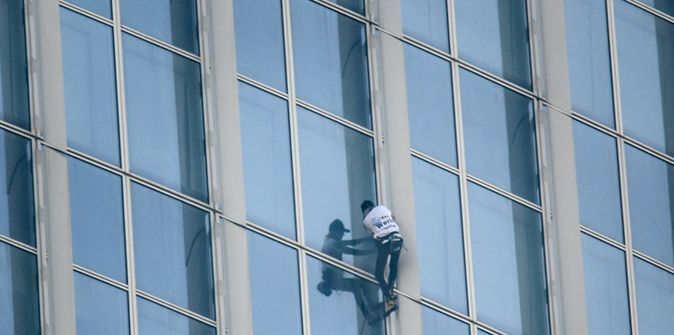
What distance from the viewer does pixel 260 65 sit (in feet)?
132

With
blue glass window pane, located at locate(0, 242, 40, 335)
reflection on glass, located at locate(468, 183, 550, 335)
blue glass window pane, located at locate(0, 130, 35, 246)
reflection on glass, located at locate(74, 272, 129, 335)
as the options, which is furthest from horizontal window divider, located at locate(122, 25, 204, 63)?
reflection on glass, located at locate(468, 183, 550, 335)

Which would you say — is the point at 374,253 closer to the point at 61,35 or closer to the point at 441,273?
the point at 441,273

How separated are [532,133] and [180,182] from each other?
17.3 feet

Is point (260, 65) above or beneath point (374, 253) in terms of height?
above

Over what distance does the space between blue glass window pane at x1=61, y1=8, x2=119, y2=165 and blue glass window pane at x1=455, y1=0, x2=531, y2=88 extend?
17.2 feet

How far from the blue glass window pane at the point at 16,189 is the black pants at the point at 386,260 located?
16.5ft

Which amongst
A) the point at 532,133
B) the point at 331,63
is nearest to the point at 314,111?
the point at 331,63

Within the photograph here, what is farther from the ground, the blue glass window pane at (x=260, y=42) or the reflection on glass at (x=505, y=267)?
the blue glass window pane at (x=260, y=42)

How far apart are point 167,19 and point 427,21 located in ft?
12.6

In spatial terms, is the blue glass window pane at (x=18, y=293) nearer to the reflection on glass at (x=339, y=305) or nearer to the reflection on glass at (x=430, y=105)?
the reflection on glass at (x=339, y=305)

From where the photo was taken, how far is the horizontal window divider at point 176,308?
1564 inches

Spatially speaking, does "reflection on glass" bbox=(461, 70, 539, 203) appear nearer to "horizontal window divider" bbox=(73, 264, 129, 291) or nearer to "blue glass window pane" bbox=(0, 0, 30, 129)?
"horizontal window divider" bbox=(73, 264, 129, 291)

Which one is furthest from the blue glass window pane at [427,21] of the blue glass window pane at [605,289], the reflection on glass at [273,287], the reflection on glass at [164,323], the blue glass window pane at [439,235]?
the reflection on glass at [164,323]

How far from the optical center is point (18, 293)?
39.5 meters
